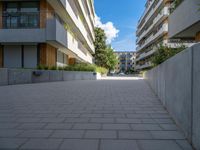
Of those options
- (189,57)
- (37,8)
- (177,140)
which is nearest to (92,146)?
(177,140)

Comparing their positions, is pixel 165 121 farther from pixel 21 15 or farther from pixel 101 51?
pixel 101 51

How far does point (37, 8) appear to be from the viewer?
59.5 ft

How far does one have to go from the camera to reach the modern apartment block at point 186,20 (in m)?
10.1

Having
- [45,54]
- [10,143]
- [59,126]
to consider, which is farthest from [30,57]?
[10,143]

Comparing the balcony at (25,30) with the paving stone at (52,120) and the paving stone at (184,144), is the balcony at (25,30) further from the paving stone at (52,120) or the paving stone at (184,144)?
the paving stone at (184,144)

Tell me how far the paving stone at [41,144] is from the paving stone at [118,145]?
723mm

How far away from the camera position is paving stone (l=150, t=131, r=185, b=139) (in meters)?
3.51

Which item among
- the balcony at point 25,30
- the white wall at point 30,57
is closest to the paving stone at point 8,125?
the balcony at point 25,30

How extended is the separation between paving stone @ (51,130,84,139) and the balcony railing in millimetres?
15608

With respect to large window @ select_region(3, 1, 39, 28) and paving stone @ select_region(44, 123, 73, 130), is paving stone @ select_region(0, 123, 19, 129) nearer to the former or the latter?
paving stone @ select_region(44, 123, 73, 130)

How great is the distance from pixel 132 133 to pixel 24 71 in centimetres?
1240

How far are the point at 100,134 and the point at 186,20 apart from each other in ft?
31.4

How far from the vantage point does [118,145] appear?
3.17 m

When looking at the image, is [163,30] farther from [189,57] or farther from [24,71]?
[189,57]
